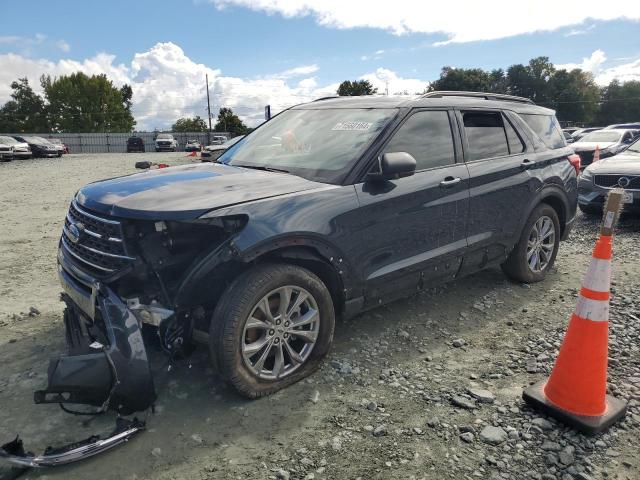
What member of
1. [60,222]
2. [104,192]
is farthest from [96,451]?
[60,222]

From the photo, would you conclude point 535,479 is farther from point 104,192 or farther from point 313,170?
point 104,192

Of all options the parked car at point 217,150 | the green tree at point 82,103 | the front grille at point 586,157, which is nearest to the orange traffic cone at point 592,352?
the parked car at point 217,150

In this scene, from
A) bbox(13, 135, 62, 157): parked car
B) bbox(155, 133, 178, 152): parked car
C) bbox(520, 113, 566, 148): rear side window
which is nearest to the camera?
bbox(520, 113, 566, 148): rear side window

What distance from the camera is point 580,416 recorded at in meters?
2.79

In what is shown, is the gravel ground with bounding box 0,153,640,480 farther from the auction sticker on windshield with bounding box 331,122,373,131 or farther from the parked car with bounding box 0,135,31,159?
the parked car with bounding box 0,135,31,159

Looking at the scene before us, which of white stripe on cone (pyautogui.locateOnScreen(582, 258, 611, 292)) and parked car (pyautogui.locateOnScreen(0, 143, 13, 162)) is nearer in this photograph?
white stripe on cone (pyautogui.locateOnScreen(582, 258, 611, 292))

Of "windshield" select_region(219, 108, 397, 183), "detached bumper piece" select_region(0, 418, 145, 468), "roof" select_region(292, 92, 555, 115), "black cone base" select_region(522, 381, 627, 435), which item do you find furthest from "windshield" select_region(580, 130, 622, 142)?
"detached bumper piece" select_region(0, 418, 145, 468)

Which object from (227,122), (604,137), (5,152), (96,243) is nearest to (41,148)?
(5,152)

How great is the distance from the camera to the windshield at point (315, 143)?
3566 mm

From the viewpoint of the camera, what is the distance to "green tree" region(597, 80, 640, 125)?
286ft

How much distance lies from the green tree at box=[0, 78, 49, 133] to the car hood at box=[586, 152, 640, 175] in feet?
292

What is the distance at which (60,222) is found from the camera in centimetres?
854

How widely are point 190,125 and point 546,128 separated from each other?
110m

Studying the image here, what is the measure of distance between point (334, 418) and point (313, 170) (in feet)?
5.58
